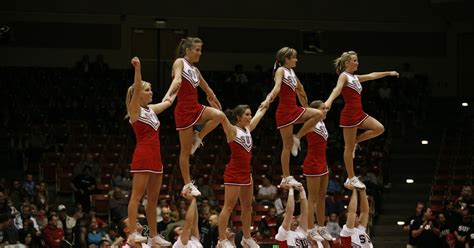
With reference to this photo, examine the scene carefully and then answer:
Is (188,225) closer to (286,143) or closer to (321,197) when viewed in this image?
(286,143)

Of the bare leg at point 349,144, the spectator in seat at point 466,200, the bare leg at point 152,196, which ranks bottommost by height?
the spectator in seat at point 466,200

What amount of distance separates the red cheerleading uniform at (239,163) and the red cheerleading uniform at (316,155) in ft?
3.68

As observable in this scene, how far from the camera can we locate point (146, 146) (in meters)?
11.4

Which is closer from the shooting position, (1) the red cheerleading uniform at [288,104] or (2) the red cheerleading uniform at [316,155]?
(1) the red cheerleading uniform at [288,104]

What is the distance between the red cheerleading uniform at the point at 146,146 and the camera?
1131cm

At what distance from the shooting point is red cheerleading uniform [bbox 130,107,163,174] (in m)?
11.3

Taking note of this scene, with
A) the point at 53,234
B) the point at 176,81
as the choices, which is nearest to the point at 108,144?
the point at 53,234

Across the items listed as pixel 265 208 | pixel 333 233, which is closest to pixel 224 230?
pixel 333 233

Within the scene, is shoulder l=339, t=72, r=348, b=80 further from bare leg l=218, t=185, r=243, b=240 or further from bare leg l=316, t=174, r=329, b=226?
bare leg l=218, t=185, r=243, b=240

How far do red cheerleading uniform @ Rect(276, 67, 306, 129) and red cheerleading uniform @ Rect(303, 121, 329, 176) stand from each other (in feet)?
1.66

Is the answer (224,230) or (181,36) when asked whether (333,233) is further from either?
(181,36)

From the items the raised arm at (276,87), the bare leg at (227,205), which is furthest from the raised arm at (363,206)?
the bare leg at (227,205)

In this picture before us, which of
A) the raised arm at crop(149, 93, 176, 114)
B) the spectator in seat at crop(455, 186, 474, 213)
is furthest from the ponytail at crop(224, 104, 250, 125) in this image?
the spectator in seat at crop(455, 186, 474, 213)

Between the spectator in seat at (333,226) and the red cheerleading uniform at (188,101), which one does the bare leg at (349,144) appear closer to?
the red cheerleading uniform at (188,101)
